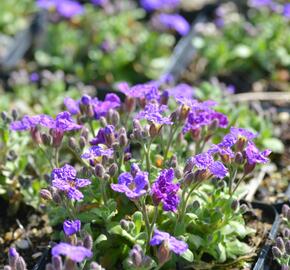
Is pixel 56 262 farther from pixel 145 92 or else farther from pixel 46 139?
pixel 145 92

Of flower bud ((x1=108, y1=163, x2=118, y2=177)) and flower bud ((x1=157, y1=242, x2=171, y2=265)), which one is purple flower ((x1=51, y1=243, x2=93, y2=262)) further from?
flower bud ((x1=108, y1=163, x2=118, y2=177))

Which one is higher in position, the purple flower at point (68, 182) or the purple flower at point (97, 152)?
the purple flower at point (97, 152)

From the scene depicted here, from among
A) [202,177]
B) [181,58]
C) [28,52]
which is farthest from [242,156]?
[28,52]

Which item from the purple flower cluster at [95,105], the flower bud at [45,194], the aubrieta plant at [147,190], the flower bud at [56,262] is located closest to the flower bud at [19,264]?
the aubrieta plant at [147,190]

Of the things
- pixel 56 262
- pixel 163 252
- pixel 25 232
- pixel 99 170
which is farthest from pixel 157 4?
pixel 56 262

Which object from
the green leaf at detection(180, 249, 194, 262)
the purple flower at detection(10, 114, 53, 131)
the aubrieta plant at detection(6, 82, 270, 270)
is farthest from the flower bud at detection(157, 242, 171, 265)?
the purple flower at detection(10, 114, 53, 131)

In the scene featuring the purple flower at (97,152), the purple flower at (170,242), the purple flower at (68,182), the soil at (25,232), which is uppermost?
the purple flower at (97,152)

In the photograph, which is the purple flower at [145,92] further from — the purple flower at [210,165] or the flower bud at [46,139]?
the purple flower at [210,165]
